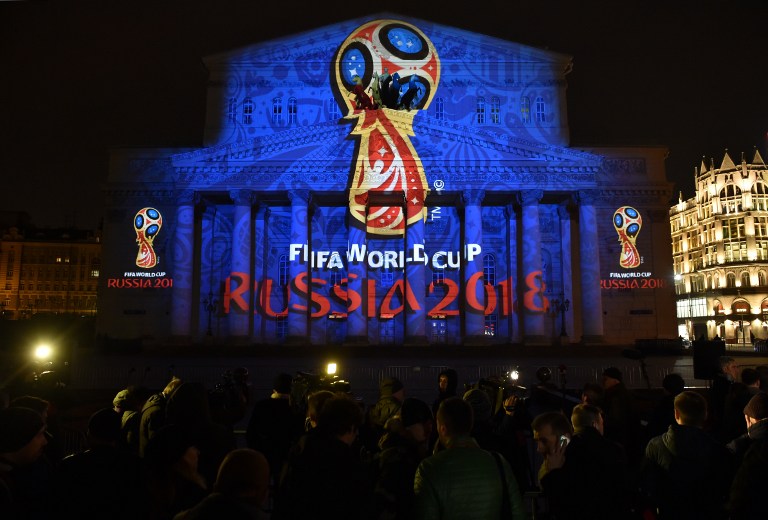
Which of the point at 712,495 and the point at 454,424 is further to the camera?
the point at 712,495

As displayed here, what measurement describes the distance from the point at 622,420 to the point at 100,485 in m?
7.03

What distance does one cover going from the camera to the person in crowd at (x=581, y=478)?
5207mm

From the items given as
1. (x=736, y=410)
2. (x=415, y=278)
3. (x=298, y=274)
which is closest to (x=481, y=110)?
(x=415, y=278)

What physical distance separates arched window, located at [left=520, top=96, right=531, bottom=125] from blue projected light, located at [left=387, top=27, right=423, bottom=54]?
9736mm

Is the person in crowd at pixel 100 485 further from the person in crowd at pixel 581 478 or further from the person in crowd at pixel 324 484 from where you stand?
the person in crowd at pixel 581 478

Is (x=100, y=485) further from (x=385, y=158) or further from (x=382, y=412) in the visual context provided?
(x=385, y=158)

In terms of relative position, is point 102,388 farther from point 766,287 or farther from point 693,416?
point 766,287

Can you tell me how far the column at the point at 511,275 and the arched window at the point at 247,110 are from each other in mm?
22502

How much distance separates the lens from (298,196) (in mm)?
44531

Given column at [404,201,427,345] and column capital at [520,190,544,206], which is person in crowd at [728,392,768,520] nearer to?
column at [404,201,427,345]

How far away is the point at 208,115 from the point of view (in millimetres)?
51594

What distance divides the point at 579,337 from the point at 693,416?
141ft

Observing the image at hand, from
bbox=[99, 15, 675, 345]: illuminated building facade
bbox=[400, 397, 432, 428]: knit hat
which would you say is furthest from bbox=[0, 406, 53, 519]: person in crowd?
bbox=[99, 15, 675, 345]: illuminated building facade

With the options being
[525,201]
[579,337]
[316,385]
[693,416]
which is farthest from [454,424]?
[579,337]
